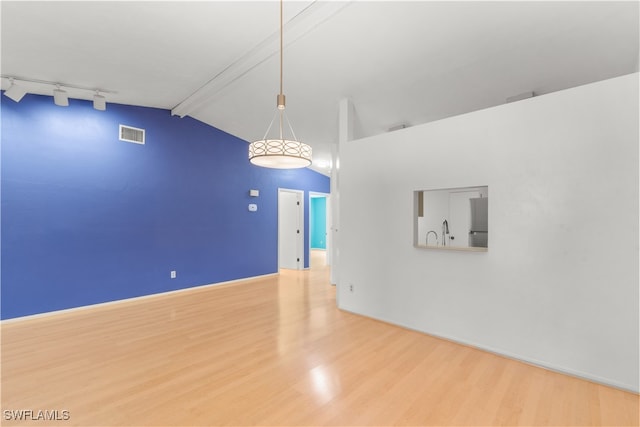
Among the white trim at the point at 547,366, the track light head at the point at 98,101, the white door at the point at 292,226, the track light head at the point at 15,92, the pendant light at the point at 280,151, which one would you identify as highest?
the track light head at the point at 98,101

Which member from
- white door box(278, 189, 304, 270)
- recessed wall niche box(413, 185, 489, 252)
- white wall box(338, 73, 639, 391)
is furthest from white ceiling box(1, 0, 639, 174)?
white door box(278, 189, 304, 270)

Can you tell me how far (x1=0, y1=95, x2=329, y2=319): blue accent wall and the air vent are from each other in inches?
3.3

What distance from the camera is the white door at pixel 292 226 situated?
752 cm

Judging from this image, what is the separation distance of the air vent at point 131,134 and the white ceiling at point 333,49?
49 cm

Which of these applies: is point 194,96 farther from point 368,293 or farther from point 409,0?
point 368,293

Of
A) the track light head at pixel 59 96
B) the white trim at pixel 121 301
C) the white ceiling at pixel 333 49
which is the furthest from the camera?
the white trim at pixel 121 301

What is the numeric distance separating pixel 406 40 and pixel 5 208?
512 centimetres

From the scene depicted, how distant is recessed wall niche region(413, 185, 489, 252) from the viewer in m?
3.44

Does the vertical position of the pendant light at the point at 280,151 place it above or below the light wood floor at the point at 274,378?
above

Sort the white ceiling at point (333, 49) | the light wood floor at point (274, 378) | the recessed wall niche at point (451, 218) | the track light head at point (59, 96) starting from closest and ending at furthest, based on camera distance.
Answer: the light wood floor at point (274, 378)
the white ceiling at point (333, 49)
the recessed wall niche at point (451, 218)
the track light head at point (59, 96)

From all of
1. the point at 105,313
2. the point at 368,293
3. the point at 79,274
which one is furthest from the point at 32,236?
the point at 368,293

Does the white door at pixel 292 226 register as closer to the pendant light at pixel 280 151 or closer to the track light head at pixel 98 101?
the track light head at pixel 98 101

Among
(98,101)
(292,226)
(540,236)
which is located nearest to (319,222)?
(292,226)

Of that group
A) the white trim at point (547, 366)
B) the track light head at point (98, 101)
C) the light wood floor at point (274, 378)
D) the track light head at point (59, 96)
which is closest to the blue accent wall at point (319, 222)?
the light wood floor at point (274, 378)
